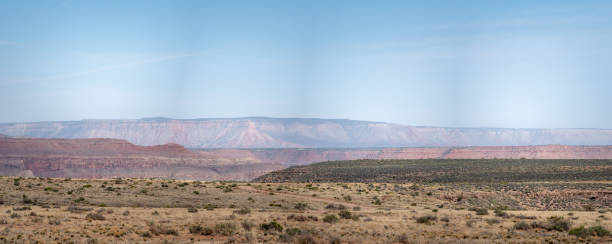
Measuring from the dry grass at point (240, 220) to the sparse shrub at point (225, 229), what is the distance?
0.05 m

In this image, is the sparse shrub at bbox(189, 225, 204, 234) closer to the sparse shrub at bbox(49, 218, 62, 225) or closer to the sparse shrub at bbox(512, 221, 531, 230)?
the sparse shrub at bbox(49, 218, 62, 225)

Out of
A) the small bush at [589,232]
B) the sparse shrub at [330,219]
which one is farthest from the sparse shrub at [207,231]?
the small bush at [589,232]

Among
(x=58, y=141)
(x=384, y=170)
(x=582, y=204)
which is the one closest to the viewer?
(x=582, y=204)

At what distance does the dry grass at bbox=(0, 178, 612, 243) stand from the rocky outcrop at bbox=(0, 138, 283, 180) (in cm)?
9249

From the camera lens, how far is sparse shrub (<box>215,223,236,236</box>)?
29859mm

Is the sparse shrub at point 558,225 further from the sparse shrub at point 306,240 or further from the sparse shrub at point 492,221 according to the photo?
the sparse shrub at point 306,240

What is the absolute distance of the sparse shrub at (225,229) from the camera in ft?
98.0

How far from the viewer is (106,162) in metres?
150

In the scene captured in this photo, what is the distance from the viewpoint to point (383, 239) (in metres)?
28.7

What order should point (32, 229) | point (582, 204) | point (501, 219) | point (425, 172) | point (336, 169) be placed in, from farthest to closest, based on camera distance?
point (336, 169) → point (425, 172) → point (582, 204) → point (501, 219) → point (32, 229)

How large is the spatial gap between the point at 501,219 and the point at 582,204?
61.5ft

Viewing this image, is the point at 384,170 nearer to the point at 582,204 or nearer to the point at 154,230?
the point at 582,204

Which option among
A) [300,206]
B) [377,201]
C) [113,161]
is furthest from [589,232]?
[113,161]

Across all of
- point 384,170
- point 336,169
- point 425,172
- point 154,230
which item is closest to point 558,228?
point 154,230
